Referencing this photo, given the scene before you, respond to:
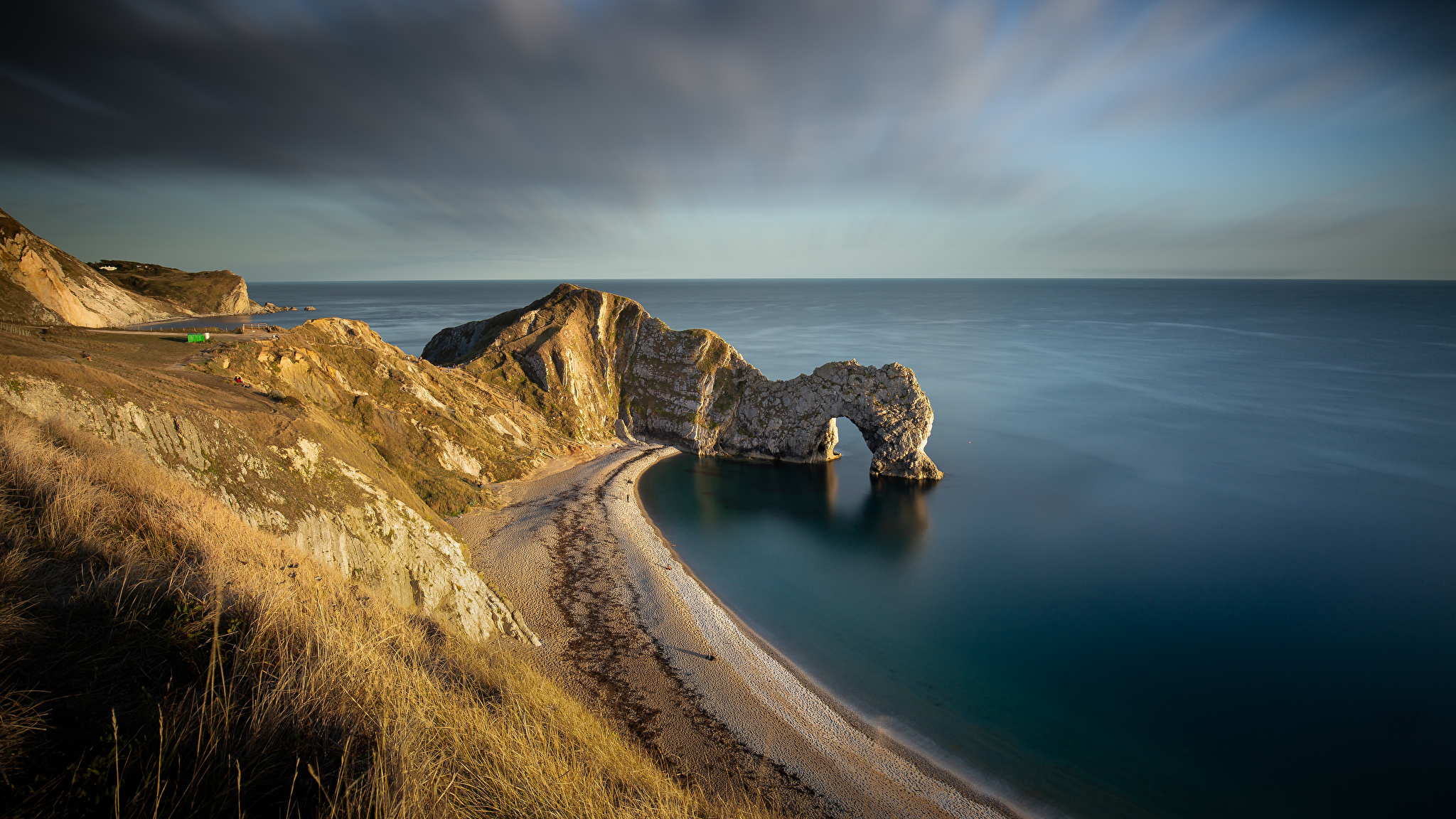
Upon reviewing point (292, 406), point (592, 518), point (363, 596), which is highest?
point (292, 406)

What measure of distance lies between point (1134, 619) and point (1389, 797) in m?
10.1

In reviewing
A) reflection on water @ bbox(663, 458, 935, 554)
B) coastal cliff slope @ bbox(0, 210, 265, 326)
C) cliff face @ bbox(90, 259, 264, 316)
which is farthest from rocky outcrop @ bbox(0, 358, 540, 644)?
cliff face @ bbox(90, 259, 264, 316)

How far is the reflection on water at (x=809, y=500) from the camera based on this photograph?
37812 mm

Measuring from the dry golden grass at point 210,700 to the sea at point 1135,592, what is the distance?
17.8 m

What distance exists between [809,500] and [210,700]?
40.2 metres

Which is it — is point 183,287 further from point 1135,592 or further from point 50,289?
point 1135,592

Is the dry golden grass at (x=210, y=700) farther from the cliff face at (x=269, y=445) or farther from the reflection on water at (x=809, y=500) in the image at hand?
the reflection on water at (x=809, y=500)

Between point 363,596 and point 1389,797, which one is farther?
point 1389,797

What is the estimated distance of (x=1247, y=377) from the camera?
86750 mm

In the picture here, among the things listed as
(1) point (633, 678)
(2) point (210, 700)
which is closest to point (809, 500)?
(1) point (633, 678)

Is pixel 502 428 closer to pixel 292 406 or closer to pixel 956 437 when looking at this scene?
pixel 292 406

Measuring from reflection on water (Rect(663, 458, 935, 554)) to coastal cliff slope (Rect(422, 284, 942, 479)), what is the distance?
6.91ft

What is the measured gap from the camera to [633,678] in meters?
21.0

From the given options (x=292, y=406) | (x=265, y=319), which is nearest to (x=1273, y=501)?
(x=292, y=406)
